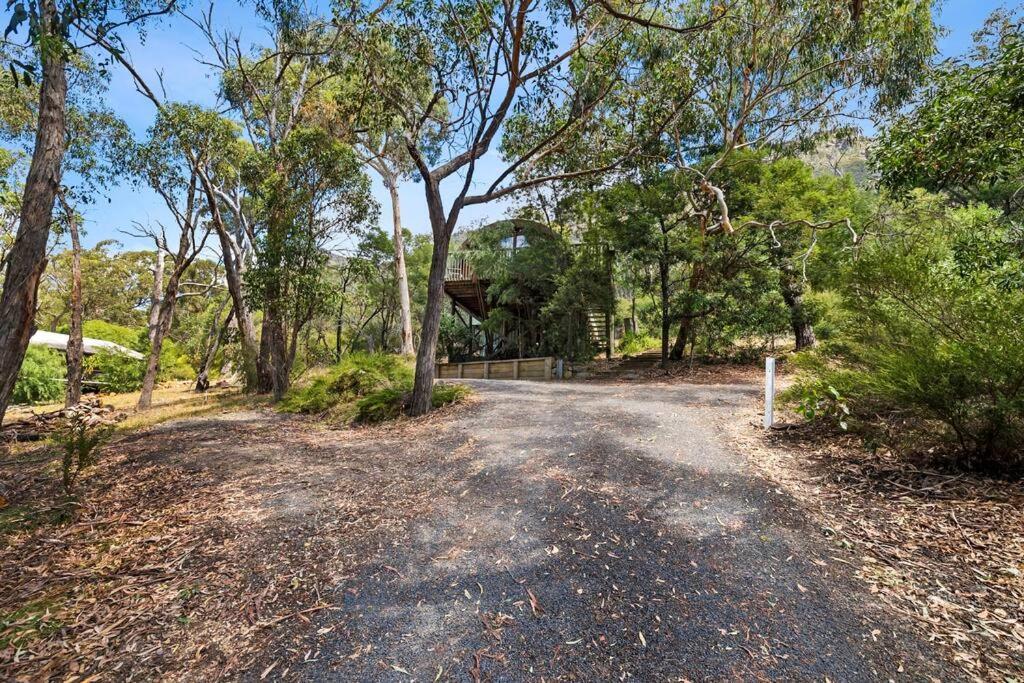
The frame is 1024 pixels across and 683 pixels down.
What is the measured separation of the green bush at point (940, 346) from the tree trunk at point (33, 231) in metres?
7.28

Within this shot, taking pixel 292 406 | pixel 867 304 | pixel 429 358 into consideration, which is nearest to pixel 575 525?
pixel 867 304

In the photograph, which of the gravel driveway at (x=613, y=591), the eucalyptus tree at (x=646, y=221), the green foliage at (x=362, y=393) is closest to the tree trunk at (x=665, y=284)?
the eucalyptus tree at (x=646, y=221)

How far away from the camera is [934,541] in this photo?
9.23 ft

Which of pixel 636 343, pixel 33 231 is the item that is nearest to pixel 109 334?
pixel 33 231

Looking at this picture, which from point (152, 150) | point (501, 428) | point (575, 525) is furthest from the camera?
point (152, 150)

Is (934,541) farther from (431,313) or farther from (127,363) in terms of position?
(127,363)

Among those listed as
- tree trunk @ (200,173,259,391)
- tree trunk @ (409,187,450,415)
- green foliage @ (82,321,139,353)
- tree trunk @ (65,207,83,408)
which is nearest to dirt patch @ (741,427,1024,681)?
tree trunk @ (409,187,450,415)

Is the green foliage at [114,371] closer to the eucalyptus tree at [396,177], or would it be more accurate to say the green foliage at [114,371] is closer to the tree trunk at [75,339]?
the tree trunk at [75,339]

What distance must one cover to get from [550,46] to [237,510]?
7589 mm

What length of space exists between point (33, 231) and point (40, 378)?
1578cm

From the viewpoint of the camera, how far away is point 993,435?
331 centimetres

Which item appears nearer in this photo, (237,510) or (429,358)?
(237,510)

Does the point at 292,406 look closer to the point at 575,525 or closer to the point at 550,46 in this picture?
the point at 575,525

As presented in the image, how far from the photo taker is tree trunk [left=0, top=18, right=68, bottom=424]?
12.2 feet
